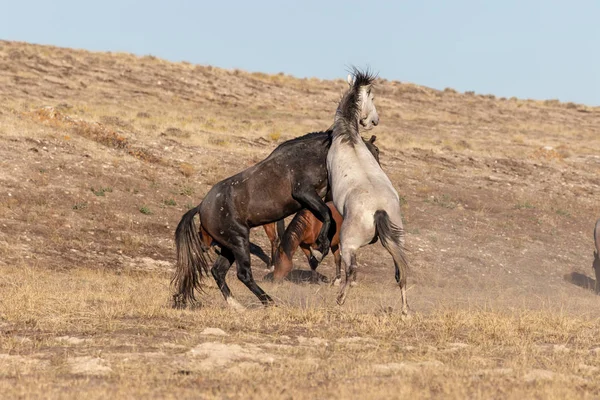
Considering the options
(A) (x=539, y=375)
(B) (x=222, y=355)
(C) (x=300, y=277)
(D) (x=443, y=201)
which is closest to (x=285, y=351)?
(B) (x=222, y=355)

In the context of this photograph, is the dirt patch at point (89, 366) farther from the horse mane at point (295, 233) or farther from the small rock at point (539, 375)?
the horse mane at point (295, 233)

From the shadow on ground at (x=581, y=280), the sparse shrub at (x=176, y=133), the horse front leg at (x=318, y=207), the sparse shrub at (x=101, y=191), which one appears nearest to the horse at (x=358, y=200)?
the horse front leg at (x=318, y=207)

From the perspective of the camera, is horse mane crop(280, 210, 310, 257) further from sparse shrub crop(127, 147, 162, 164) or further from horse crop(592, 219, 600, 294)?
sparse shrub crop(127, 147, 162, 164)

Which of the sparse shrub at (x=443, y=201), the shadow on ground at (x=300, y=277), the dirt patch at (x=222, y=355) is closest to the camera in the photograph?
the dirt patch at (x=222, y=355)

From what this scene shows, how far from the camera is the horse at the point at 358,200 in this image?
374 inches

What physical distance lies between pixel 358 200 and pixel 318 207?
947 mm

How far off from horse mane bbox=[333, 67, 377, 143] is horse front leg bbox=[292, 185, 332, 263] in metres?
0.80

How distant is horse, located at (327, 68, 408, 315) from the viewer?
9.50 m

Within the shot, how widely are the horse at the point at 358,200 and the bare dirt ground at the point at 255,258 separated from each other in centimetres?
70

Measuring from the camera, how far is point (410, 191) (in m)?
24.9

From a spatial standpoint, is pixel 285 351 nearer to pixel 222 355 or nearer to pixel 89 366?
pixel 222 355

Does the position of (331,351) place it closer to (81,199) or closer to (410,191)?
(81,199)

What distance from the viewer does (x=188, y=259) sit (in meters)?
11.1

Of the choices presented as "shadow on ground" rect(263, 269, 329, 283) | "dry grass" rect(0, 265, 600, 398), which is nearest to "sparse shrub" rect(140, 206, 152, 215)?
"shadow on ground" rect(263, 269, 329, 283)
